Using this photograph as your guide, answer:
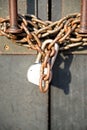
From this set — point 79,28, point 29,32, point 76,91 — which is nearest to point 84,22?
point 79,28

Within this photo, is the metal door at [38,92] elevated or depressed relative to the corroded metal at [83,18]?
depressed

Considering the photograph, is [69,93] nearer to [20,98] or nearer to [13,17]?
[20,98]

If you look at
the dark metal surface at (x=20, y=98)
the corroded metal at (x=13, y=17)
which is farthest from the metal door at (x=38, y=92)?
the corroded metal at (x=13, y=17)

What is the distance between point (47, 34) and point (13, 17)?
0.12 metres

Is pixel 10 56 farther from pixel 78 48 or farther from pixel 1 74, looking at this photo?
pixel 78 48

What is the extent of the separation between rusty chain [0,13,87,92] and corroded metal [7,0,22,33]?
3cm

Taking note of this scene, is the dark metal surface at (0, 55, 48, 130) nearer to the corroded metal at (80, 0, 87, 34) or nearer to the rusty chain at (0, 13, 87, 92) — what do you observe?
the rusty chain at (0, 13, 87, 92)

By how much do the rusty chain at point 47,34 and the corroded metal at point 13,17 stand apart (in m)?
0.03

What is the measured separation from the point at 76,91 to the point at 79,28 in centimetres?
24

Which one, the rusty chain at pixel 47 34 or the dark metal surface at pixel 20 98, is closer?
the rusty chain at pixel 47 34

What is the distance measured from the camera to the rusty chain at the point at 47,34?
0.86m

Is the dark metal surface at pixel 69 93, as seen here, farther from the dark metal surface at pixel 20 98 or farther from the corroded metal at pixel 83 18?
the corroded metal at pixel 83 18

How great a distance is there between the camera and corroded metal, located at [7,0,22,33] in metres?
0.84

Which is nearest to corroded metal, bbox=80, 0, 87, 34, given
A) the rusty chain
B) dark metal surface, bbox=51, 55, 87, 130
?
the rusty chain
